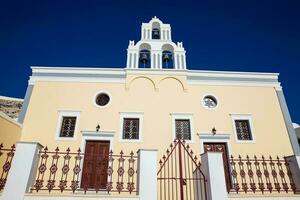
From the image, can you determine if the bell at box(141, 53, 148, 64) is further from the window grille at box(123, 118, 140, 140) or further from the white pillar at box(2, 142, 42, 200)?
the white pillar at box(2, 142, 42, 200)

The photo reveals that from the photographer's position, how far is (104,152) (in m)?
9.93

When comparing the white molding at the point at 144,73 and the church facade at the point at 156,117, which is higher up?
the white molding at the point at 144,73

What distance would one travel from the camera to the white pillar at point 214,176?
17.7ft

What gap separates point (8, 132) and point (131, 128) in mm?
5213

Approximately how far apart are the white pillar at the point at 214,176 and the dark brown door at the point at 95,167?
176 inches

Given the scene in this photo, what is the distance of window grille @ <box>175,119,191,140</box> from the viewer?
1032cm

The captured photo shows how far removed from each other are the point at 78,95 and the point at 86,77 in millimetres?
1114

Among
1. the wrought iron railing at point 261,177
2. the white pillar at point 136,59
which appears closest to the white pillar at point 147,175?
the wrought iron railing at point 261,177

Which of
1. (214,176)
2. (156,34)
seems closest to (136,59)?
(156,34)

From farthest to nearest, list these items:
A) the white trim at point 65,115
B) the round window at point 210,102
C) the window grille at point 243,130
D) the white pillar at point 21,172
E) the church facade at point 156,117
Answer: the round window at point 210,102, the window grille at point 243,130, the white trim at point 65,115, the church facade at point 156,117, the white pillar at point 21,172

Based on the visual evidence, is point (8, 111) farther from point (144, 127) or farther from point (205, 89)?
point (205, 89)

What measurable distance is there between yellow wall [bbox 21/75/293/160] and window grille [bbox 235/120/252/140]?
1.04 ft

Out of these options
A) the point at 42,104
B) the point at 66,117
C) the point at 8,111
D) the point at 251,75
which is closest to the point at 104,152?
the point at 66,117

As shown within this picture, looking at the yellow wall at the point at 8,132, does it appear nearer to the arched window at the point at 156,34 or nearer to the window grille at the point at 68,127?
the window grille at the point at 68,127
